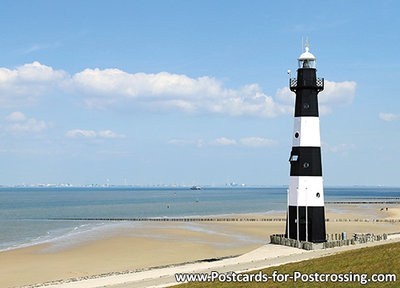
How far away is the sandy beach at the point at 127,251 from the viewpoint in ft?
123

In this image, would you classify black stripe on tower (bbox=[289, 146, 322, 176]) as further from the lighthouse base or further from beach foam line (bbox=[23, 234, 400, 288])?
beach foam line (bbox=[23, 234, 400, 288])

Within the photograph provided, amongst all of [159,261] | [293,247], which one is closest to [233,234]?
[159,261]

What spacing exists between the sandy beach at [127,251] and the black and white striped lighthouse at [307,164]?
1095 centimetres

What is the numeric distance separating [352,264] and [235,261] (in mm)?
10145

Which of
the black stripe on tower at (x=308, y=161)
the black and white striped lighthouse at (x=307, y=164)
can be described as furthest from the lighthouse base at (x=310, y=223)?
the black stripe on tower at (x=308, y=161)

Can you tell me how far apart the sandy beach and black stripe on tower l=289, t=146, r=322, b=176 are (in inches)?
506

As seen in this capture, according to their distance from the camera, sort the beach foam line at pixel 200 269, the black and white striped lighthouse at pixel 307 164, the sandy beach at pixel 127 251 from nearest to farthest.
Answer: the beach foam line at pixel 200 269 < the black and white striped lighthouse at pixel 307 164 < the sandy beach at pixel 127 251

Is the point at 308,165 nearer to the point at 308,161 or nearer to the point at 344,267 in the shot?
the point at 308,161

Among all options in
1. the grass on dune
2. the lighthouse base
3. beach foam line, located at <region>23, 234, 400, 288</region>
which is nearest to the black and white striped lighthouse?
the lighthouse base

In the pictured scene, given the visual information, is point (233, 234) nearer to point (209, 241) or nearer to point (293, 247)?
point (209, 241)

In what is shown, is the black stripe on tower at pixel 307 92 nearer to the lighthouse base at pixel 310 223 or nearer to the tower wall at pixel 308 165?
the tower wall at pixel 308 165

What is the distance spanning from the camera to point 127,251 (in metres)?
48.2

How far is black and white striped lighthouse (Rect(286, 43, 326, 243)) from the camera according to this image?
3575cm

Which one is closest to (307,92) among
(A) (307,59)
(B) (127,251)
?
(A) (307,59)
